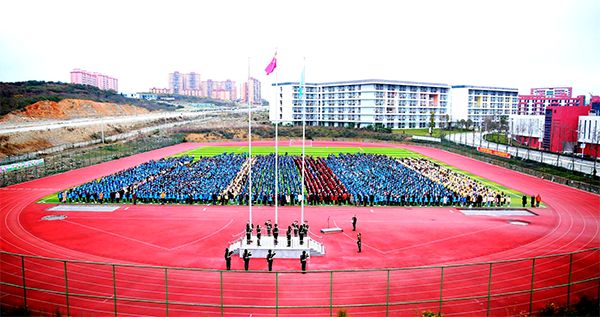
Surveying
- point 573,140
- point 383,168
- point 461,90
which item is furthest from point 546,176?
point 461,90

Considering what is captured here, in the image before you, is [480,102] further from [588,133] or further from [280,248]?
[280,248]

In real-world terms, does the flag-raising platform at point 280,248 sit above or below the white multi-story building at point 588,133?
below

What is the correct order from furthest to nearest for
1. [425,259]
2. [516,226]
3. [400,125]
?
[400,125], [516,226], [425,259]

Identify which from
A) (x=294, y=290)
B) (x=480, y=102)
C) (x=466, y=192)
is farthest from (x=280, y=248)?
(x=480, y=102)

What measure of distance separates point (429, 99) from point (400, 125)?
12.9m

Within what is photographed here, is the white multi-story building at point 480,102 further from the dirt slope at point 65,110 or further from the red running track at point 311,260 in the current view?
the dirt slope at point 65,110

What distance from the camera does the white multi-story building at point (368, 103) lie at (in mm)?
105375

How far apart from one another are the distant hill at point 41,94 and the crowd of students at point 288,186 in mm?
63962

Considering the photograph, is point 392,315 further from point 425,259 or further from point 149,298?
point 149,298

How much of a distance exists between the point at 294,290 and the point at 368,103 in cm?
9216

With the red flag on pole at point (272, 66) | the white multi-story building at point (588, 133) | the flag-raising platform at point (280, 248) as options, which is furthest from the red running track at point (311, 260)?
the white multi-story building at point (588, 133)

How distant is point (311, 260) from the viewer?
20.6 meters

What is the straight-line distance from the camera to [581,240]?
2486cm

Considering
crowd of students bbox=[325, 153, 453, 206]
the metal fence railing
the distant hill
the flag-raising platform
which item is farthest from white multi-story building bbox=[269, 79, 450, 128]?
the metal fence railing
